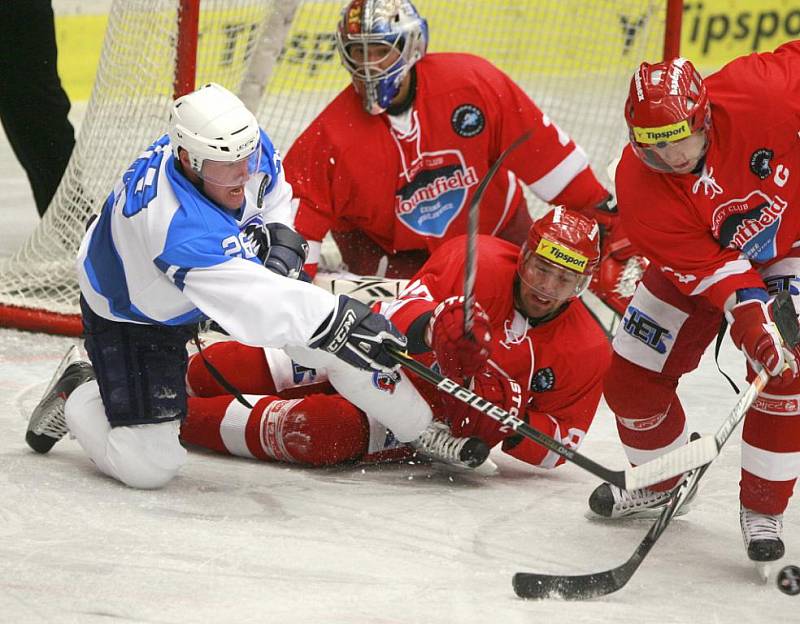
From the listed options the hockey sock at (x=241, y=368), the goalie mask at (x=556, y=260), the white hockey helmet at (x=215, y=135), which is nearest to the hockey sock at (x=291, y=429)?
the hockey sock at (x=241, y=368)

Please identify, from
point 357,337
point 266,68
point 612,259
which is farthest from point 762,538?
point 266,68

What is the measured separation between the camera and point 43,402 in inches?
117

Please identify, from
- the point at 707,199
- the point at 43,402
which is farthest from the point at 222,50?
the point at 707,199

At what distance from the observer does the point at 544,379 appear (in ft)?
9.96

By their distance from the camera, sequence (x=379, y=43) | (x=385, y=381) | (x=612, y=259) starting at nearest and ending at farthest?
(x=385, y=381) < (x=379, y=43) < (x=612, y=259)

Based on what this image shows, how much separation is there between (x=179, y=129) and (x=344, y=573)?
0.92m

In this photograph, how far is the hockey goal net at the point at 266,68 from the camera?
3912mm

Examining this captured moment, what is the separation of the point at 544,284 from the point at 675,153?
574 millimetres

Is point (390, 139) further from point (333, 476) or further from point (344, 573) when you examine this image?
point (344, 573)

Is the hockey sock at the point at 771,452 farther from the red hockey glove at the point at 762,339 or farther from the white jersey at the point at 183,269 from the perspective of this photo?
the white jersey at the point at 183,269

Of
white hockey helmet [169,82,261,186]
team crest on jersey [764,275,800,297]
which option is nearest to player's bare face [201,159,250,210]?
white hockey helmet [169,82,261,186]

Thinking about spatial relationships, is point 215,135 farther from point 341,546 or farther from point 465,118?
point 465,118

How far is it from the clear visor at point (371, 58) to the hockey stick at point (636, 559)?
5.36ft

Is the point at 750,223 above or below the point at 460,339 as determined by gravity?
above
